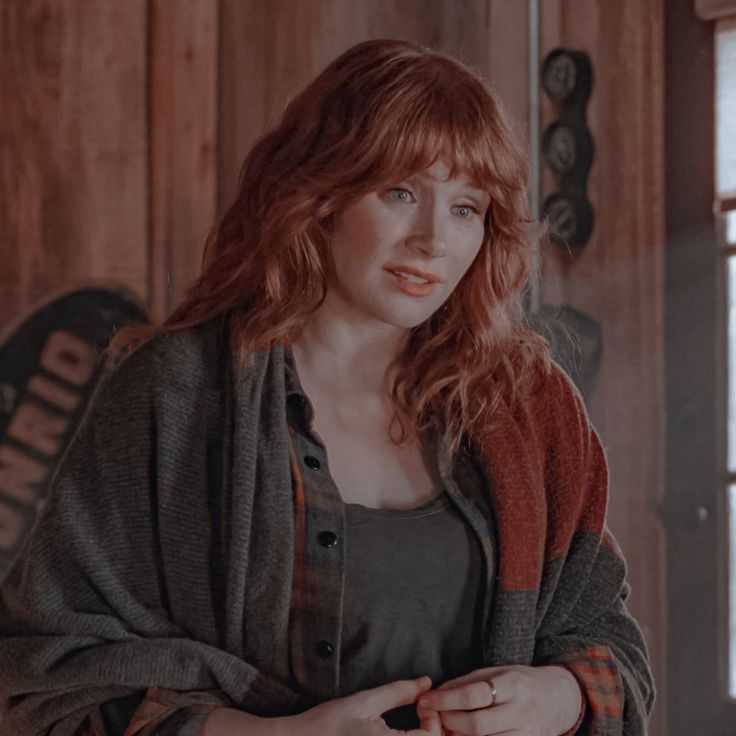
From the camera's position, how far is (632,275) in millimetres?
2281

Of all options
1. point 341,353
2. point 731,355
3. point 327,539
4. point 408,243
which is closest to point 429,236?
point 408,243

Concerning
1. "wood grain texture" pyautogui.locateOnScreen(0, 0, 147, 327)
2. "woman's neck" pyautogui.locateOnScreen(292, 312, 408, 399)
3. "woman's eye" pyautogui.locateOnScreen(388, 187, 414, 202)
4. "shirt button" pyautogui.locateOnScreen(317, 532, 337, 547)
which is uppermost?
"wood grain texture" pyautogui.locateOnScreen(0, 0, 147, 327)

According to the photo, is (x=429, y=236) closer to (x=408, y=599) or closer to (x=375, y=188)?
(x=375, y=188)

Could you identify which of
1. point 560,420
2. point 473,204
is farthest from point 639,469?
point 473,204

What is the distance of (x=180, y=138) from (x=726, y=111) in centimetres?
105

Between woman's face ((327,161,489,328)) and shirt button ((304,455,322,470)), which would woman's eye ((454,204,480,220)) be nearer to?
woman's face ((327,161,489,328))

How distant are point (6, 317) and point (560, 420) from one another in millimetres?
1147

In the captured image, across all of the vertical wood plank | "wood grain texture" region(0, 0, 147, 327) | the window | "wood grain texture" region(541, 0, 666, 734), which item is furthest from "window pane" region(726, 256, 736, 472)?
"wood grain texture" region(0, 0, 147, 327)

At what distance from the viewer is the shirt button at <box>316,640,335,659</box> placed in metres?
1.06

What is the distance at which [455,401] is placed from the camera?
3.98ft

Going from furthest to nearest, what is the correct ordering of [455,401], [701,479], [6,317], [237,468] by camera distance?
[701,479], [6,317], [455,401], [237,468]

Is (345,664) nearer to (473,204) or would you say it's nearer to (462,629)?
(462,629)

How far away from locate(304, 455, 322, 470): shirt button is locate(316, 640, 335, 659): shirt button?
17 cm

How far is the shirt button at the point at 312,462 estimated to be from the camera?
111 cm
